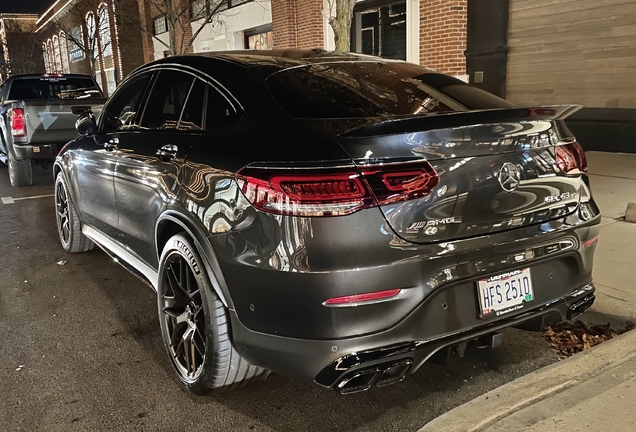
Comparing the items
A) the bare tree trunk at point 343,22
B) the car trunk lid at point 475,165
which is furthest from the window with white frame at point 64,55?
the car trunk lid at point 475,165

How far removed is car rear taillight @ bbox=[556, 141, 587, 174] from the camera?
2623mm

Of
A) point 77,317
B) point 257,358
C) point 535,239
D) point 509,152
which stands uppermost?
point 509,152

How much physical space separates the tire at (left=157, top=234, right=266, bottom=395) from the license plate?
3.67ft

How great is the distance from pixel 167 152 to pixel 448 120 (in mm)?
1578

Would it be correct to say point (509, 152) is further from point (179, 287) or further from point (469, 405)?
point (179, 287)

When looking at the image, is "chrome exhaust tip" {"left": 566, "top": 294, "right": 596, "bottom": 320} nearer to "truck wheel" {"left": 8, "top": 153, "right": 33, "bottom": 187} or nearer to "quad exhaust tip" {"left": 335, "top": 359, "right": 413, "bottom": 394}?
"quad exhaust tip" {"left": 335, "top": 359, "right": 413, "bottom": 394}

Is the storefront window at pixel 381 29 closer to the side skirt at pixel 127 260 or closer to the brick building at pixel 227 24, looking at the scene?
the brick building at pixel 227 24

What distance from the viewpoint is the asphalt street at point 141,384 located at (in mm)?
2697

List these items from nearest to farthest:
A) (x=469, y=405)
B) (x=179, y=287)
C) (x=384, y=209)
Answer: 1. (x=384, y=209)
2. (x=469, y=405)
3. (x=179, y=287)

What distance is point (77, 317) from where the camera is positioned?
400cm

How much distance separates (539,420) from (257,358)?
1269 mm

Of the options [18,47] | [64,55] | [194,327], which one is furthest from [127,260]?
[18,47]

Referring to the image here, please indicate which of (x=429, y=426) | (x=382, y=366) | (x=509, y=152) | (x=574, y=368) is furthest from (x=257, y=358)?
(x=574, y=368)

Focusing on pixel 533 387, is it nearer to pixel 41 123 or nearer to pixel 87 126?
pixel 87 126
